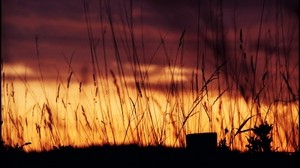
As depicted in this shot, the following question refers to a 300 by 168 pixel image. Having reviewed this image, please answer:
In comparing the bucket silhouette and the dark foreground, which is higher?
the bucket silhouette

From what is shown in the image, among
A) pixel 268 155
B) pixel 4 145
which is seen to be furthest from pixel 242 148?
pixel 4 145

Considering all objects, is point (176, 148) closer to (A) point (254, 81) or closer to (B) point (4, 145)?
(A) point (254, 81)

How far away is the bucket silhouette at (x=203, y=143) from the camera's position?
2.87 metres

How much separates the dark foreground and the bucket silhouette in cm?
2

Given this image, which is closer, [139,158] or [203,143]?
[203,143]

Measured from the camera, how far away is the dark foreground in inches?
110

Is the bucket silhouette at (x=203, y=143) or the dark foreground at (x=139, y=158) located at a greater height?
the bucket silhouette at (x=203, y=143)

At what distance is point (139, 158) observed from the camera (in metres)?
3.04

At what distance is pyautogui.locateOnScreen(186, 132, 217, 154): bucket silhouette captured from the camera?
9.42 feet

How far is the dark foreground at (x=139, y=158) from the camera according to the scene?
280cm

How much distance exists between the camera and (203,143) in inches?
113

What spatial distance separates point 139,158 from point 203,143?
1.26 feet

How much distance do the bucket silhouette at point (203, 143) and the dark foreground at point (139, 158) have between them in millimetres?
16

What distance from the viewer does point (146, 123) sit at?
348 cm
